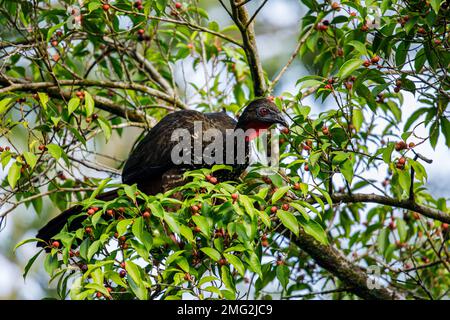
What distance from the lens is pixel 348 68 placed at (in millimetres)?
3545

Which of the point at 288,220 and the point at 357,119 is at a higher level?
the point at 357,119

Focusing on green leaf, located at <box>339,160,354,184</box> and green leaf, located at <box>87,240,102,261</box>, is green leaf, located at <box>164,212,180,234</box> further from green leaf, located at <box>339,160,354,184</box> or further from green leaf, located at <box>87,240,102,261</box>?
green leaf, located at <box>339,160,354,184</box>

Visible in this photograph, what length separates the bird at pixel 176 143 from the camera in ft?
15.4

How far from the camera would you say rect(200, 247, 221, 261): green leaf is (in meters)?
3.09

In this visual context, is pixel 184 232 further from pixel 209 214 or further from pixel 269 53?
pixel 269 53

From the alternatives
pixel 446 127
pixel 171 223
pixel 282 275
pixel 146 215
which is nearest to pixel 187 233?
pixel 171 223

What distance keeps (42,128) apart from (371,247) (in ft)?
8.72

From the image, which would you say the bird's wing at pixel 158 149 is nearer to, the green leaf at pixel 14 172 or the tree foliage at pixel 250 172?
the tree foliage at pixel 250 172

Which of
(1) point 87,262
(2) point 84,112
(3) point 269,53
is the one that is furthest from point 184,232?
(3) point 269,53

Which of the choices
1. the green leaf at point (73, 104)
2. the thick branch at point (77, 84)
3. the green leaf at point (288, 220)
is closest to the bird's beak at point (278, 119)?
the thick branch at point (77, 84)

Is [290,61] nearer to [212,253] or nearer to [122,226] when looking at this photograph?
[212,253]

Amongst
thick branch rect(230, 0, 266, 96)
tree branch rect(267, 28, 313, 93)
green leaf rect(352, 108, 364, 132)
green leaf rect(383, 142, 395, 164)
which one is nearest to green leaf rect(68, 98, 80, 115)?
thick branch rect(230, 0, 266, 96)

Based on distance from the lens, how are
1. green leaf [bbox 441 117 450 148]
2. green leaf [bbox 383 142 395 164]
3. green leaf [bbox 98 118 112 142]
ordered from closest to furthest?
green leaf [bbox 383 142 395 164], green leaf [bbox 441 117 450 148], green leaf [bbox 98 118 112 142]

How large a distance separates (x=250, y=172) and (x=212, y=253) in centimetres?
61
